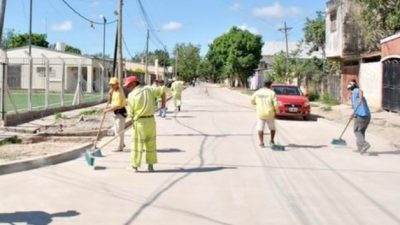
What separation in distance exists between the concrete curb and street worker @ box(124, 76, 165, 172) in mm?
1782

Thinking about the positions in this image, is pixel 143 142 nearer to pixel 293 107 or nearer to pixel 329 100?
pixel 293 107

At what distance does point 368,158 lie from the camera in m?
12.7

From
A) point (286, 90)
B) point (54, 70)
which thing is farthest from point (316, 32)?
point (286, 90)

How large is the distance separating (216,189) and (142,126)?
2160mm

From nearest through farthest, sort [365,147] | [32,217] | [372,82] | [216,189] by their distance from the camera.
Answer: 1. [32,217]
2. [216,189]
3. [365,147]
4. [372,82]

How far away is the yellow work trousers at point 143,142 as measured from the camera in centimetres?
1012

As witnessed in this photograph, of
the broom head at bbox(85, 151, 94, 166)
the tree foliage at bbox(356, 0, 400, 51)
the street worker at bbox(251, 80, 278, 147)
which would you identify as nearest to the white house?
the street worker at bbox(251, 80, 278, 147)

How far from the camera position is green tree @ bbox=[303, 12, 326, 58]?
52.4m

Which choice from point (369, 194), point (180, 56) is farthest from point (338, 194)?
point (180, 56)

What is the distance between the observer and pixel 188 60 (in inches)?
5842

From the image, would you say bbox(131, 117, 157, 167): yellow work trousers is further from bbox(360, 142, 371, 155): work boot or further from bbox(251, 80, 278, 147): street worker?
bbox(360, 142, 371, 155): work boot

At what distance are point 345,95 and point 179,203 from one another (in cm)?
3084

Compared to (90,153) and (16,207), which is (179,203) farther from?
(90,153)

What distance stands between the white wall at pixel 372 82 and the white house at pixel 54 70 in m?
15.2
